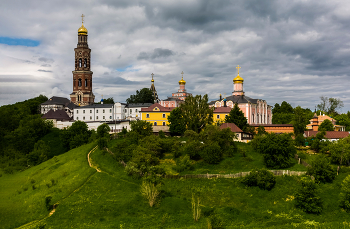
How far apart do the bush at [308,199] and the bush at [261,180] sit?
3207mm

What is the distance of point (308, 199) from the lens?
91.7 feet

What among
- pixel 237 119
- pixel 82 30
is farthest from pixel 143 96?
pixel 237 119

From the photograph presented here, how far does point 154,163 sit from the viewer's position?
133 feet

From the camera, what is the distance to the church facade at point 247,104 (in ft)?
234

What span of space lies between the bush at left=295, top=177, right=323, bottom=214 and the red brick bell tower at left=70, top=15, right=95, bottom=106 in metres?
69.7

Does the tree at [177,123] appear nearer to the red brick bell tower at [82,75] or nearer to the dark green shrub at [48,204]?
the dark green shrub at [48,204]

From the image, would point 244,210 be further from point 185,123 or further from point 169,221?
point 185,123

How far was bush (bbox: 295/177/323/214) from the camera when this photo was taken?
27.9 m

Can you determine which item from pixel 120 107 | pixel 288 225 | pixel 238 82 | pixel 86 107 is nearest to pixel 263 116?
pixel 238 82

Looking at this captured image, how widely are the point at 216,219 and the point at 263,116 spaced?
5849 centimetres

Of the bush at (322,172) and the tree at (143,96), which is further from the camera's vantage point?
the tree at (143,96)

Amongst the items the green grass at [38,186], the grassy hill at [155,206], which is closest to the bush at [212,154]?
the grassy hill at [155,206]

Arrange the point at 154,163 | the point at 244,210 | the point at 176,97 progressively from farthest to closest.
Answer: the point at 176,97, the point at 154,163, the point at 244,210

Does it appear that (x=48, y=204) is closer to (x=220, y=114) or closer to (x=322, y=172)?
(x=322, y=172)
